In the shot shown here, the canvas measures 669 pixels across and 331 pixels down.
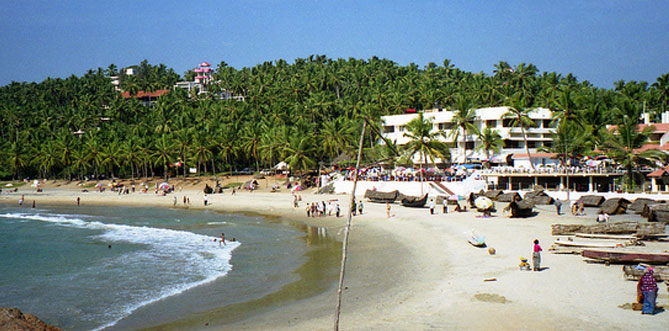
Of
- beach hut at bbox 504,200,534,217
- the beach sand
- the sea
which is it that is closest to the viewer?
the beach sand

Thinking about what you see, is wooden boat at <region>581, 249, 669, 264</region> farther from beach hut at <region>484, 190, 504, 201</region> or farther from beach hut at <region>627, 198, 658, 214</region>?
beach hut at <region>484, 190, 504, 201</region>

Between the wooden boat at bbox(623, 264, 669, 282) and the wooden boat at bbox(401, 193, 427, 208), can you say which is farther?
the wooden boat at bbox(401, 193, 427, 208)

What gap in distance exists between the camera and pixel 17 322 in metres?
13.6

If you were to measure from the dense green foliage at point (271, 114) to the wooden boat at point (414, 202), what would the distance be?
17.1 meters

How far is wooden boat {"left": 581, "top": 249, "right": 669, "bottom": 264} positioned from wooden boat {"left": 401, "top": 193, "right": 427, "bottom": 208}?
2495 centimetres

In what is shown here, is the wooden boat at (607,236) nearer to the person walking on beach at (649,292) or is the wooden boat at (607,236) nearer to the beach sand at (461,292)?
the beach sand at (461,292)

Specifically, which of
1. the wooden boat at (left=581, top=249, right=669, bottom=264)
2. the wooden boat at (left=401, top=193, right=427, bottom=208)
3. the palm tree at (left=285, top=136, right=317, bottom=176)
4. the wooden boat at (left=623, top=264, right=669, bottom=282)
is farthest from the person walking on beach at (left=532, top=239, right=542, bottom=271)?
the palm tree at (left=285, top=136, right=317, bottom=176)

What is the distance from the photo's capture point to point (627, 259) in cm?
2169

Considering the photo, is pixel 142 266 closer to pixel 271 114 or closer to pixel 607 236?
pixel 607 236

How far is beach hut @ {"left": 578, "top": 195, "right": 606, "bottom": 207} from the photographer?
1671 inches

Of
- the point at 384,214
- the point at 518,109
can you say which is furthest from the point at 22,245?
the point at 518,109

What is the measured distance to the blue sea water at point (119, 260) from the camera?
22719mm

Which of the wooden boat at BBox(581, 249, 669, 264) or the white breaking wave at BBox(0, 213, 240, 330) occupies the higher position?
the wooden boat at BBox(581, 249, 669, 264)

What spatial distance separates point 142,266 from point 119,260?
10.1 feet
